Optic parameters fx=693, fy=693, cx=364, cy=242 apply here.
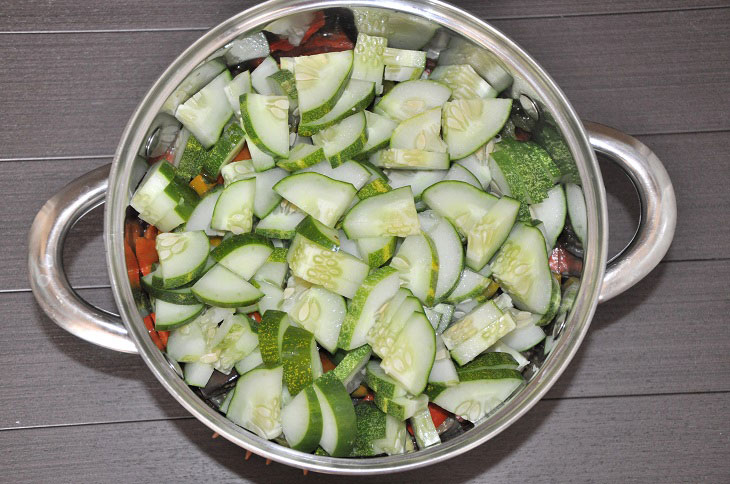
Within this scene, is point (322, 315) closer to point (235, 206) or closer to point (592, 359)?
point (235, 206)

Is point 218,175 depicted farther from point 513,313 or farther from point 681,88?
point 681,88

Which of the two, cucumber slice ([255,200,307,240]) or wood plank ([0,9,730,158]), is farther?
wood plank ([0,9,730,158])

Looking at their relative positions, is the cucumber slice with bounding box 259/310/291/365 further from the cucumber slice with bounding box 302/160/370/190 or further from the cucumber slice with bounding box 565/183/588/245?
the cucumber slice with bounding box 565/183/588/245

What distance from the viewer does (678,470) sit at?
133 cm

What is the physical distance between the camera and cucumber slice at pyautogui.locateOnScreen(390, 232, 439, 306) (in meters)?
1.02

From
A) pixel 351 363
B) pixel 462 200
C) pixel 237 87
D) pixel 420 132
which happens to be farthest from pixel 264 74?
pixel 351 363

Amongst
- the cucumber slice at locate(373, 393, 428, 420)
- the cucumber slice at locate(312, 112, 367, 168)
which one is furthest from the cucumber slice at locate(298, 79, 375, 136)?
the cucumber slice at locate(373, 393, 428, 420)

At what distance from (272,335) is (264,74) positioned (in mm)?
410

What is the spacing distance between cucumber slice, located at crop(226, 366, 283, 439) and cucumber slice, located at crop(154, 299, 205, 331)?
0.41ft

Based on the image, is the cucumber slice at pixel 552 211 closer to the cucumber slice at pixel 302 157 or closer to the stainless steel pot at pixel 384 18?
the stainless steel pot at pixel 384 18

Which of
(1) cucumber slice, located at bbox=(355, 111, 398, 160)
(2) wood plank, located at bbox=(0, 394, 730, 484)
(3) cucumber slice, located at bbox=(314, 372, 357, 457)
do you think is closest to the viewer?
(3) cucumber slice, located at bbox=(314, 372, 357, 457)

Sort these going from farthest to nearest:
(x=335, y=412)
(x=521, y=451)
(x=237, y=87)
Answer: (x=521, y=451)
(x=237, y=87)
(x=335, y=412)

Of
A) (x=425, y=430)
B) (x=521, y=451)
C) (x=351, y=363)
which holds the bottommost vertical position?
(x=521, y=451)

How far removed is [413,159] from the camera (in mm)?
1062
